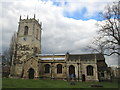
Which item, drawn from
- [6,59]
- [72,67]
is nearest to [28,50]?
[6,59]

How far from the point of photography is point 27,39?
52625mm

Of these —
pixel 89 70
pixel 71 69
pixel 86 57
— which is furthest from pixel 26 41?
pixel 89 70

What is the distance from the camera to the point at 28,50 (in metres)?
51.4

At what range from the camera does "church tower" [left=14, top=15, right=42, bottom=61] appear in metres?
51.4

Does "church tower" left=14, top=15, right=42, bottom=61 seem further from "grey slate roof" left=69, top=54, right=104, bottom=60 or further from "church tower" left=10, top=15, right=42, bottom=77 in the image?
"grey slate roof" left=69, top=54, right=104, bottom=60

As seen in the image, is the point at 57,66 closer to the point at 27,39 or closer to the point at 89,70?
the point at 89,70

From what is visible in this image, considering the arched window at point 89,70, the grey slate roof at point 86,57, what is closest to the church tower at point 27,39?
the grey slate roof at point 86,57

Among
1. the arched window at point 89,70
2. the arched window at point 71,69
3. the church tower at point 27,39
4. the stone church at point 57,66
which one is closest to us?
the arched window at point 89,70

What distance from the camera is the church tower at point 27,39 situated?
51.4 m

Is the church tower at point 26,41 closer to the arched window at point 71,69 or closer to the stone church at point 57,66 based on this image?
the stone church at point 57,66

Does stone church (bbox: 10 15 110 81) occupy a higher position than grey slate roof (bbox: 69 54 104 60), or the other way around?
grey slate roof (bbox: 69 54 104 60)

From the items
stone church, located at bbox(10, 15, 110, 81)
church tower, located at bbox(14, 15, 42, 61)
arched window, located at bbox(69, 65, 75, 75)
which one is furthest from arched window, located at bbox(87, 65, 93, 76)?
church tower, located at bbox(14, 15, 42, 61)

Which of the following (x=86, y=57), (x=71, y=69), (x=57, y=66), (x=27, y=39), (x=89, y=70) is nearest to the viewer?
(x=89, y=70)

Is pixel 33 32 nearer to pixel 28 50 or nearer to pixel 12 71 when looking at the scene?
pixel 28 50
